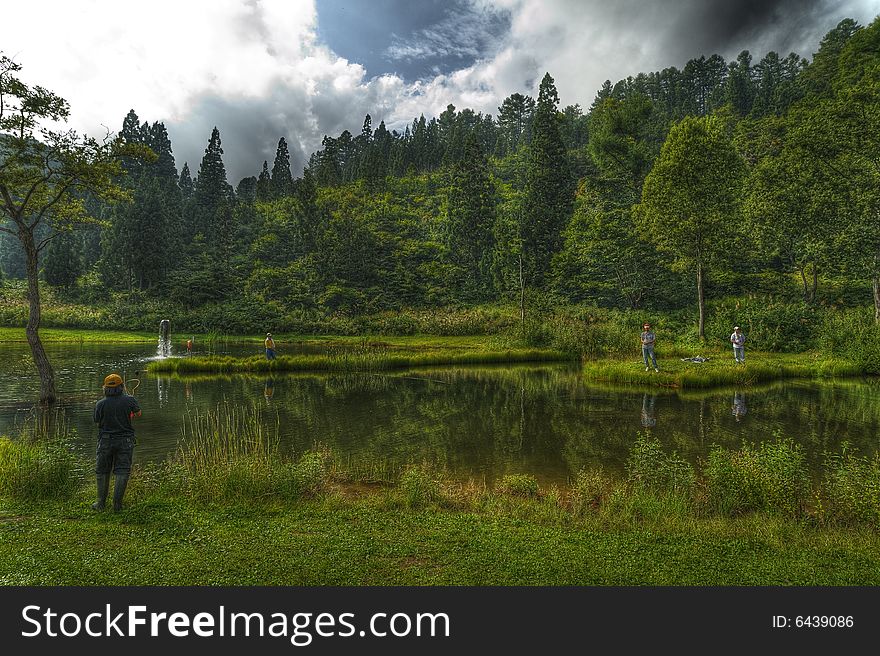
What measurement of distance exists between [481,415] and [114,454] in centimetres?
1118

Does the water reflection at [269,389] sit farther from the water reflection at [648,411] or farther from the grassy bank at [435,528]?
the water reflection at [648,411]

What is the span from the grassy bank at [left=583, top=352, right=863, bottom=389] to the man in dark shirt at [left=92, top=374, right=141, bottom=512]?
67.2 feet

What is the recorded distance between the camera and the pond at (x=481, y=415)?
39.3 ft

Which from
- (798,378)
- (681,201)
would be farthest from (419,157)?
(798,378)

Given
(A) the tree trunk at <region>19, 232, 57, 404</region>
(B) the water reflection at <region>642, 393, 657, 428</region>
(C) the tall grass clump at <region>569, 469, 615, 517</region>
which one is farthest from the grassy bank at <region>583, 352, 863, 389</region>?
(A) the tree trunk at <region>19, 232, 57, 404</region>

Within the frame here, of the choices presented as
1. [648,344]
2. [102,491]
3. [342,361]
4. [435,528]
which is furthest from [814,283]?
[102,491]

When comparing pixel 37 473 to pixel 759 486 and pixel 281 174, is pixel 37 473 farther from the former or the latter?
pixel 281 174

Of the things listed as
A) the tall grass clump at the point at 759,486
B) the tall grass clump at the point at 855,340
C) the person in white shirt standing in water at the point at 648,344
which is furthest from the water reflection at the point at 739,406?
the tall grass clump at the point at 855,340

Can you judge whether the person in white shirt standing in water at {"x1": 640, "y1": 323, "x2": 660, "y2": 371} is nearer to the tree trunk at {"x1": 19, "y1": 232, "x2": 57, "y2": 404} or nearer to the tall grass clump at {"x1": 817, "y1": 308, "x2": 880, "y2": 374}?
the tall grass clump at {"x1": 817, "y1": 308, "x2": 880, "y2": 374}

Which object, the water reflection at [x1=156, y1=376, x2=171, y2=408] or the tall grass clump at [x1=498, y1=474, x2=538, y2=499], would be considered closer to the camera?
the tall grass clump at [x1=498, y1=474, x2=538, y2=499]

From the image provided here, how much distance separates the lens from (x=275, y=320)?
174ft

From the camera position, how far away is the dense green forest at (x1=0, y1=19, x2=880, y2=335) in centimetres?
3431

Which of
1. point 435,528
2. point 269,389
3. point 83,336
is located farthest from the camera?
point 83,336

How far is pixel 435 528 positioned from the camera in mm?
6809
